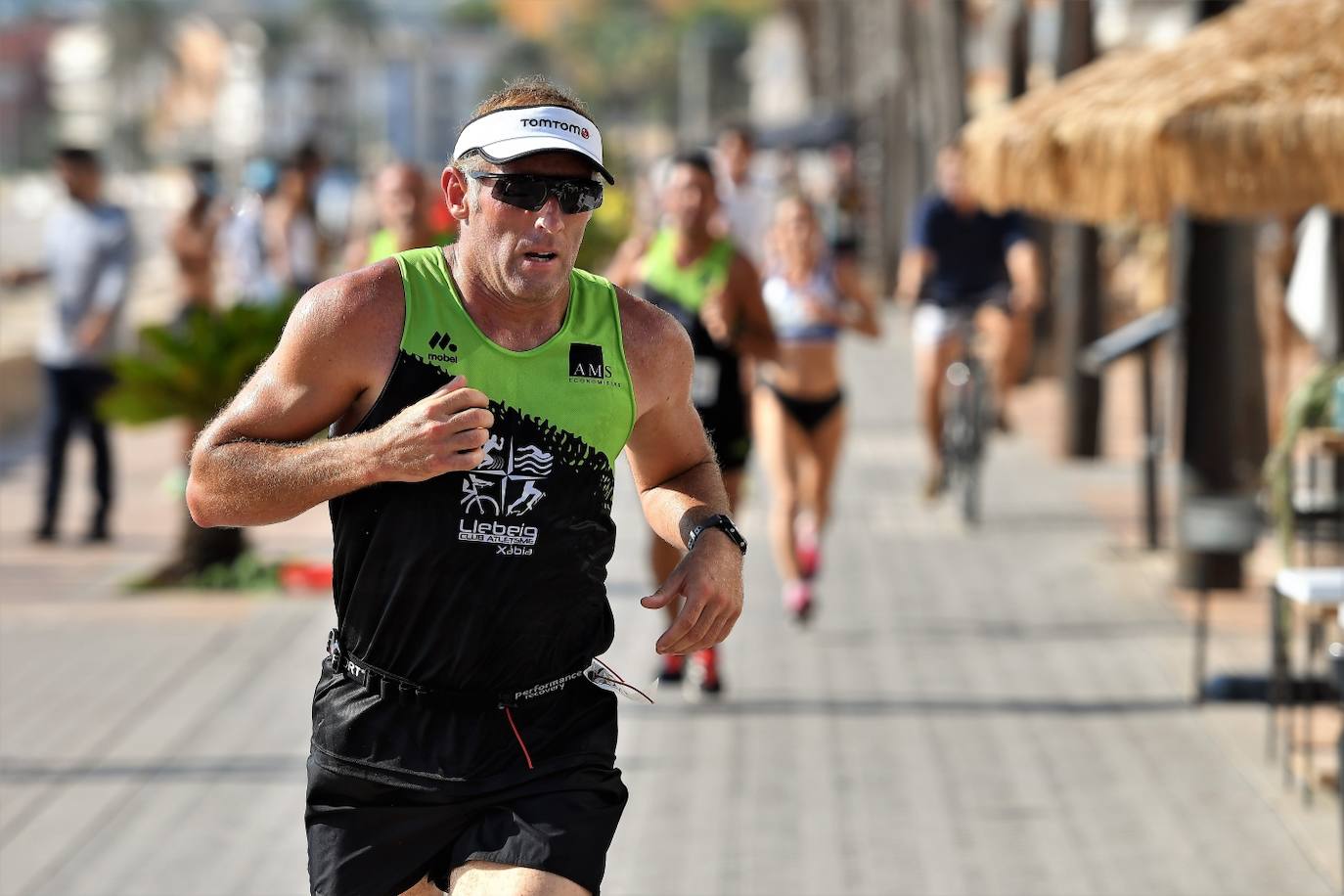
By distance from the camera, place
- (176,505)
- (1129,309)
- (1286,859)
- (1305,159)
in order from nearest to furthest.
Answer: (1286,859)
(1305,159)
(176,505)
(1129,309)

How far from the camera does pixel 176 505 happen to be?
1305 centimetres

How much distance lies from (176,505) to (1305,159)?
7.77m

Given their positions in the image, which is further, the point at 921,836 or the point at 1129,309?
the point at 1129,309

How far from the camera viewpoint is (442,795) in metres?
3.61

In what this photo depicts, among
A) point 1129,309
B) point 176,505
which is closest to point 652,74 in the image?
point 1129,309

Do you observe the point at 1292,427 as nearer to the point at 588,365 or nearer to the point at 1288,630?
the point at 1288,630

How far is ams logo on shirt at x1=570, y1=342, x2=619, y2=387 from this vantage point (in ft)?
11.9

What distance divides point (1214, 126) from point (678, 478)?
417 cm

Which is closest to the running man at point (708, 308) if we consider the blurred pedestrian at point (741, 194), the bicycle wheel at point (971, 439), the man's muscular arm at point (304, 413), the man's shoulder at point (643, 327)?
the bicycle wheel at point (971, 439)

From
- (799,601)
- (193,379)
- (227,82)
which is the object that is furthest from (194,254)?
(227,82)

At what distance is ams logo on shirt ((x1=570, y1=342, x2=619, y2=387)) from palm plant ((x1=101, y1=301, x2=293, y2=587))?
6.70 m

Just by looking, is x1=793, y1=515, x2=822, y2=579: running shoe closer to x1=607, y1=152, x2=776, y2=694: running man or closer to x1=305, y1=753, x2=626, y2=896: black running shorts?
x1=607, y1=152, x2=776, y2=694: running man

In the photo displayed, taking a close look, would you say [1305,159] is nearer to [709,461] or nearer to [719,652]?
[719,652]

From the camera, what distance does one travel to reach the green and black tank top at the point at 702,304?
827 centimetres
